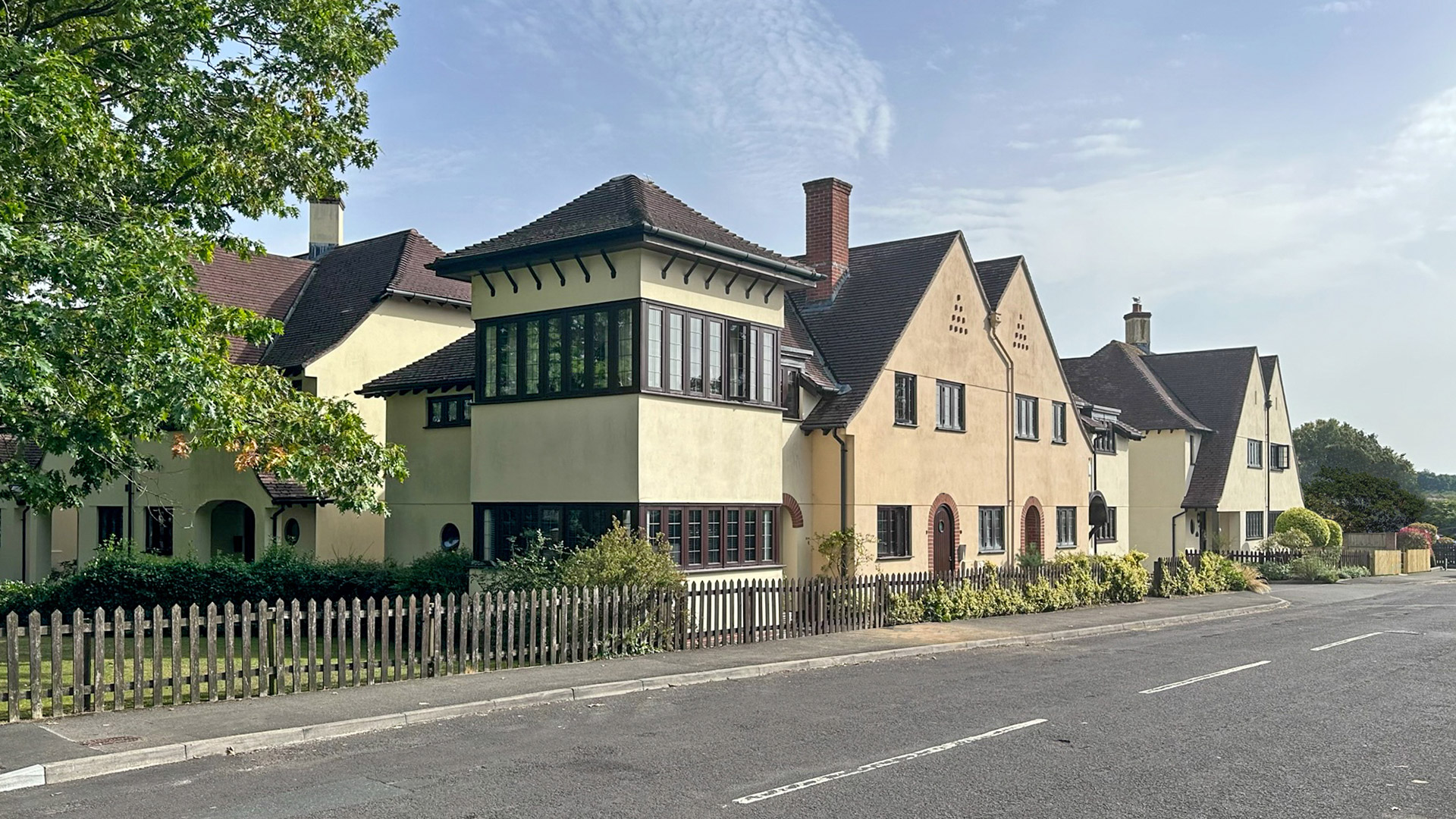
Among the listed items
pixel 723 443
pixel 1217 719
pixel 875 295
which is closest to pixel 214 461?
pixel 723 443

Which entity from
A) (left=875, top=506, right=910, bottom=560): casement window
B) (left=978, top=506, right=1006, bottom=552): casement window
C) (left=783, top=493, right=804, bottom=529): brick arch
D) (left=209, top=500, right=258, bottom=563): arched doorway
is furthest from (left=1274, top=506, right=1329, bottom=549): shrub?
(left=209, top=500, right=258, bottom=563): arched doorway

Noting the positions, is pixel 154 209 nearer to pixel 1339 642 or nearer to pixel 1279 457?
pixel 1339 642

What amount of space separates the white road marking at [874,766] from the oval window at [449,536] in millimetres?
15445

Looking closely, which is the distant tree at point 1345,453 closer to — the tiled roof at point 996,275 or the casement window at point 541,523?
the tiled roof at point 996,275

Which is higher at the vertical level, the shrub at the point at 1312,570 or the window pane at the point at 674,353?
the window pane at the point at 674,353

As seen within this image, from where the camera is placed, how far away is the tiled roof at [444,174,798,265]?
20328 millimetres

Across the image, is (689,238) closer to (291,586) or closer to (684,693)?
(684,693)

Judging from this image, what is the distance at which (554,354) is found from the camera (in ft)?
69.5

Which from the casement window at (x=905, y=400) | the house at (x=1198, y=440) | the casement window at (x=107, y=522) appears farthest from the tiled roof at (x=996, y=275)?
the casement window at (x=107, y=522)

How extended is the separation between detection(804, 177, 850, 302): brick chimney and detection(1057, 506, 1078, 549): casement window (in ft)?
32.3

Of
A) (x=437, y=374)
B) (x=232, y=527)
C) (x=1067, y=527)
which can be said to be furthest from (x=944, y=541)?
(x=232, y=527)

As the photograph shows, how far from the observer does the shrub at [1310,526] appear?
46469 mm

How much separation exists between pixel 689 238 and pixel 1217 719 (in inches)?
438

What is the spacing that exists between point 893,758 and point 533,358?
1282cm
